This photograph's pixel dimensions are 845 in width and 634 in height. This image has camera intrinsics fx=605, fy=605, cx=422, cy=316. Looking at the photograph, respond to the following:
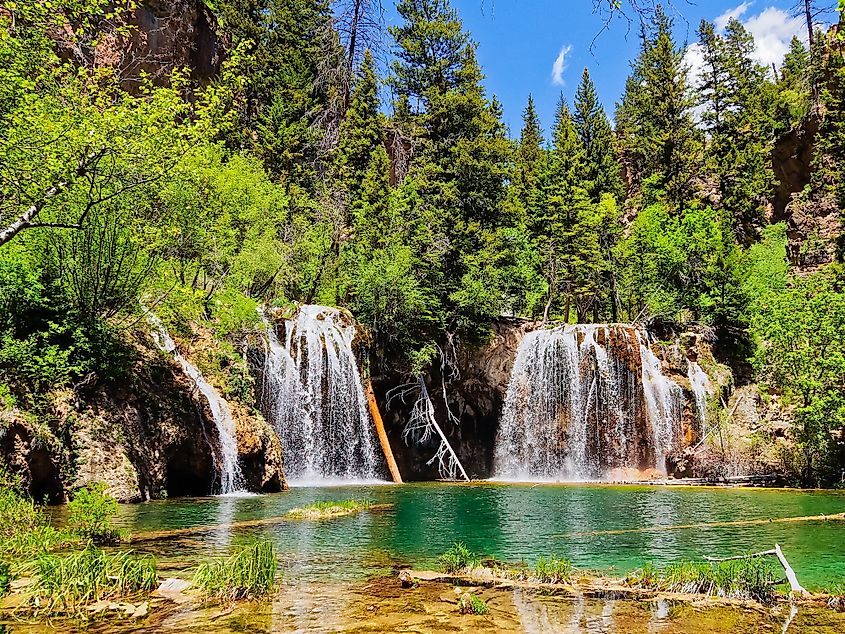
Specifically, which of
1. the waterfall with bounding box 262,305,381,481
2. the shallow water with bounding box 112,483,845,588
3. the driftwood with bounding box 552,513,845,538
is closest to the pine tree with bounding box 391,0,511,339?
the waterfall with bounding box 262,305,381,481

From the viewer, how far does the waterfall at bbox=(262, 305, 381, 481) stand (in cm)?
2391

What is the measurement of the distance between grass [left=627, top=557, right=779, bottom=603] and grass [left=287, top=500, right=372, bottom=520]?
773 centimetres

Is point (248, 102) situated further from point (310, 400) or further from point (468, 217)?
point (310, 400)

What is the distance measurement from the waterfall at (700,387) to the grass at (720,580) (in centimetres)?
2268

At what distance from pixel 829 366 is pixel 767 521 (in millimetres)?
12283

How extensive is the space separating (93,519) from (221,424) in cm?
956

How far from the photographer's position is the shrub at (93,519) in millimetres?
9156

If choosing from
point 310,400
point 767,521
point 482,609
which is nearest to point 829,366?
point 767,521

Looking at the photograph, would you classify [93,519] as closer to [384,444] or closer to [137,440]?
[137,440]

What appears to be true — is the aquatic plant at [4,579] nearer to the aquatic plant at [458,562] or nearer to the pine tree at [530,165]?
the aquatic plant at [458,562]

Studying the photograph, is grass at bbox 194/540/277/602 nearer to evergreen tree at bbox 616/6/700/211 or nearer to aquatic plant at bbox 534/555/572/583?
aquatic plant at bbox 534/555/572/583

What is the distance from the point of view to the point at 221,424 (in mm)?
18641

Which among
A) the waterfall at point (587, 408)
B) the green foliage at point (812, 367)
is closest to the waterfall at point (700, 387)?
the waterfall at point (587, 408)

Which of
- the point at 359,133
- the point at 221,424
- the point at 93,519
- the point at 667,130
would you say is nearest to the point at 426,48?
the point at 359,133
